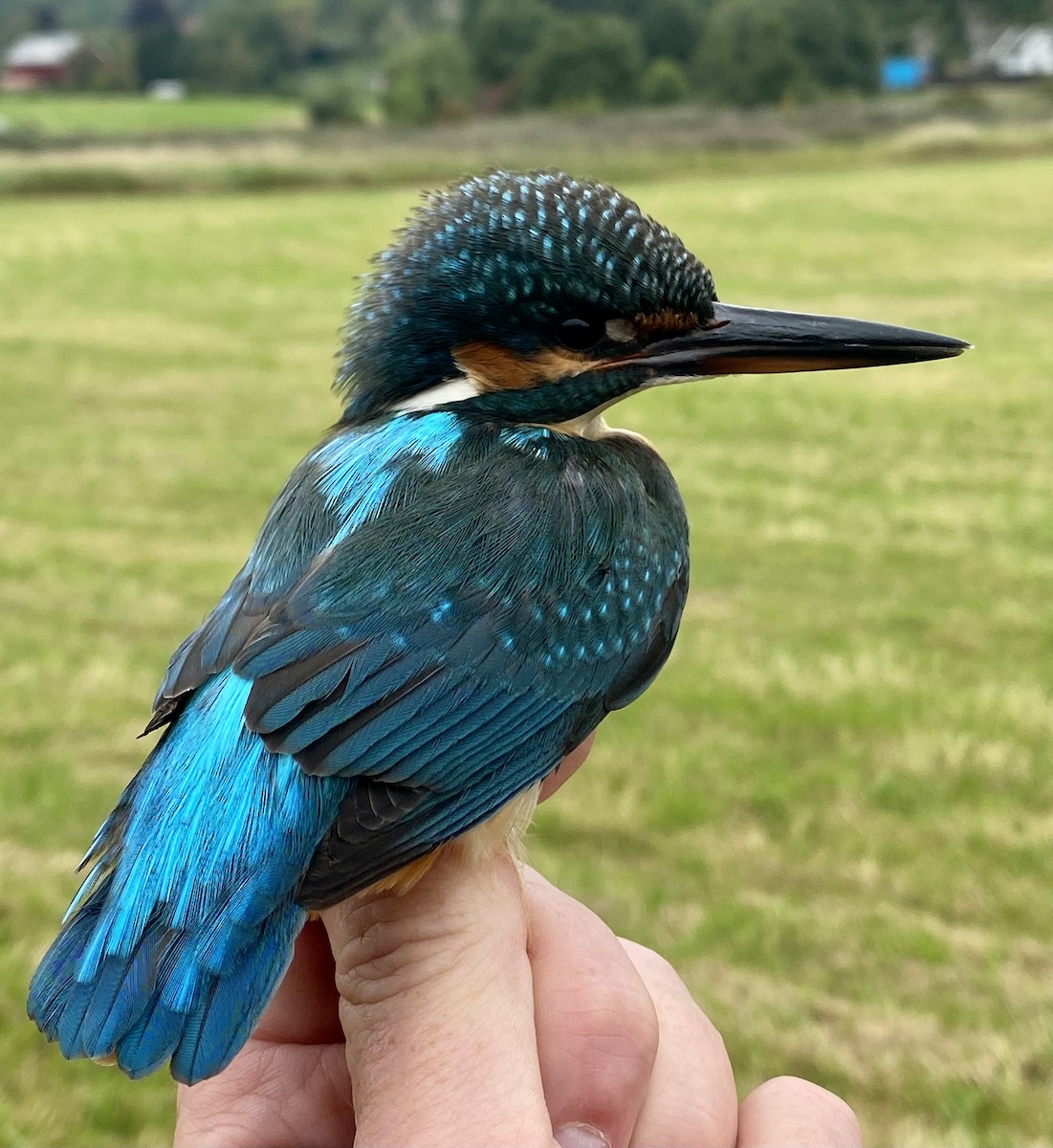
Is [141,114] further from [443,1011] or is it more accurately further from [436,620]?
[443,1011]

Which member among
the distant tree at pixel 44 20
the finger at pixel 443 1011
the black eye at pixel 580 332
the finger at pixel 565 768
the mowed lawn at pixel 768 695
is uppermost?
the distant tree at pixel 44 20

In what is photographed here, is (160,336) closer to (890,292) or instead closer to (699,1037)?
(890,292)

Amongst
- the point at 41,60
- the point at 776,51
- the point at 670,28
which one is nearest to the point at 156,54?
the point at 41,60

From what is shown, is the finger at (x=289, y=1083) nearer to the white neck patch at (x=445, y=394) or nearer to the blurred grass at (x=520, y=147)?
the white neck patch at (x=445, y=394)

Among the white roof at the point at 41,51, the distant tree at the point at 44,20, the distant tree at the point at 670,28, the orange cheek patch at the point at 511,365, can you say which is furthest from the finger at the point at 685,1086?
the distant tree at the point at 44,20

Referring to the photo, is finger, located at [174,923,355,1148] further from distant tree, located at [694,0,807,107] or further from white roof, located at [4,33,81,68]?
white roof, located at [4,33,81,68]
